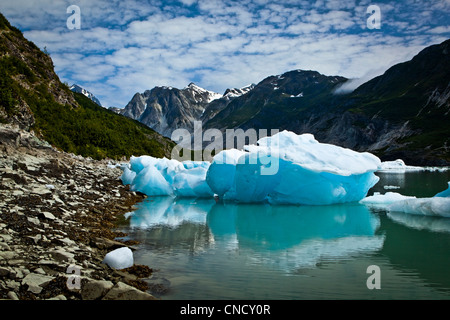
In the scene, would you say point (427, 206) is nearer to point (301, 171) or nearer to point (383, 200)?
point (383, 200)

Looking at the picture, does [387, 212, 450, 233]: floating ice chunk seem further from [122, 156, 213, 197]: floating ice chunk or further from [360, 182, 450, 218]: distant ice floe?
[122, 156, 213, 197]: floating ice chunk

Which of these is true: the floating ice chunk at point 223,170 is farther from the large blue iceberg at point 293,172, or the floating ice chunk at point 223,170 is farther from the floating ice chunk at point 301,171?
the floating ice chunk at point 301,171

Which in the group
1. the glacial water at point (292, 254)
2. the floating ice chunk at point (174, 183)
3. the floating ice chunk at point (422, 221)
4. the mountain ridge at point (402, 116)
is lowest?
the glacial water at point (292, 254)

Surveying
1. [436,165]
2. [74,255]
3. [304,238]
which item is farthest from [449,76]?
[74,255]

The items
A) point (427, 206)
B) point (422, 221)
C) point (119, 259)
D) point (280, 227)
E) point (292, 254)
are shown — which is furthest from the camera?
point (427, 206)

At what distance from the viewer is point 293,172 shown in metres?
15.6

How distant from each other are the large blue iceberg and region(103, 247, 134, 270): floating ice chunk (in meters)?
10.1

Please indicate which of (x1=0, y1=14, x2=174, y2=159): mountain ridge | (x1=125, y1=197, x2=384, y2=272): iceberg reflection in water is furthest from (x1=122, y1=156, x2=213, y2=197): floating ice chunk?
(x1=0, y1=14, x2=174, y2=159): mountain ridge

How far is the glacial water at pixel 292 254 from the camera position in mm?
5547

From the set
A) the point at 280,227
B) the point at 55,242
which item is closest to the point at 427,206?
the point at 280,227

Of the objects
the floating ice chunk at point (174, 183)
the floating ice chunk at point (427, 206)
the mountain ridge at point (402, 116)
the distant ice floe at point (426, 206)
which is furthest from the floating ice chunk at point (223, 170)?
the mountain ridge at point (402, 116)

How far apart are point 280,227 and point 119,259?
22.2 feet

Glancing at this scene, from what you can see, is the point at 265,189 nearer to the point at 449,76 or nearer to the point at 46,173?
the point at 46,173

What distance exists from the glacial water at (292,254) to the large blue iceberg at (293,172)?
7.22 ft
